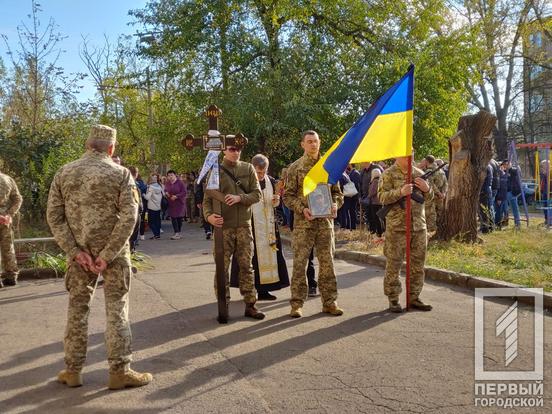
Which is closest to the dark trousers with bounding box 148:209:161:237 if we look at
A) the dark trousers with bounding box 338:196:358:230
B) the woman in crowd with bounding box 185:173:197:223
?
the woman in crowd with bounding box 185:173:197:223

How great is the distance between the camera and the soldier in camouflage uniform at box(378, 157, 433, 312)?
6672 mm

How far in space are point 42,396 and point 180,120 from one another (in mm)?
18319

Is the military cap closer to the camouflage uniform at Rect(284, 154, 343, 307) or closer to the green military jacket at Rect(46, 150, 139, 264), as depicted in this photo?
the green military jacket at Rect(46, 150, 139, 264)

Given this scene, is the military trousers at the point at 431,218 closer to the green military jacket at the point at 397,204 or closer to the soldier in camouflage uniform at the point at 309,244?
the green military jacket at the point at 397,204

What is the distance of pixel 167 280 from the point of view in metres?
9.14

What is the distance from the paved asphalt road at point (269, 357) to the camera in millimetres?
3988

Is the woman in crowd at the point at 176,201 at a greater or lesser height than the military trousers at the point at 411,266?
greater

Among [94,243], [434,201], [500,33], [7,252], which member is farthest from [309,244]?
[500,33]

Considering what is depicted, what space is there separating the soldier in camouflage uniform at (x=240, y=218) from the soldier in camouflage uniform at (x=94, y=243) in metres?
2.10

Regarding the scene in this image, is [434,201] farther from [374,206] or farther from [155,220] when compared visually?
[155,220]

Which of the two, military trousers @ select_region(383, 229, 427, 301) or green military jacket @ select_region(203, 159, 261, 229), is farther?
military trousers @ select_region(383, 229, 427, 301)

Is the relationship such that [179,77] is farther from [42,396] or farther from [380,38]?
[42,396]

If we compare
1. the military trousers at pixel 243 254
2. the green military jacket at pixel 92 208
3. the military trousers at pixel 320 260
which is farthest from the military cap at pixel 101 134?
the military trousers at pixel 320 260

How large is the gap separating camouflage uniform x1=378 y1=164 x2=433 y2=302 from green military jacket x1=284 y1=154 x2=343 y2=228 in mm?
653
